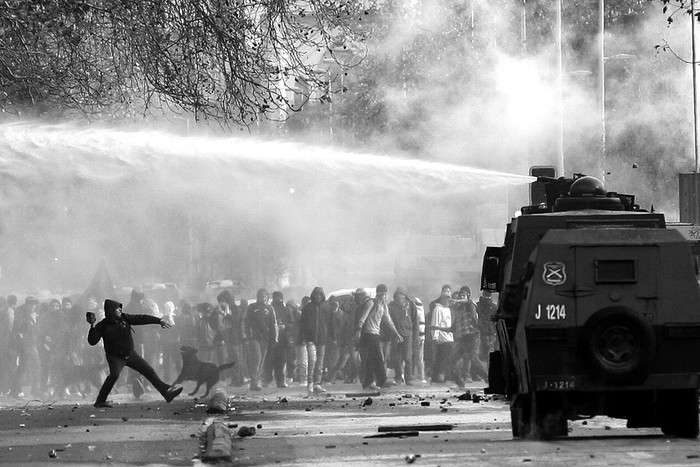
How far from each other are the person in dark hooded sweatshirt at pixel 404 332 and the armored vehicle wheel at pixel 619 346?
480 inches

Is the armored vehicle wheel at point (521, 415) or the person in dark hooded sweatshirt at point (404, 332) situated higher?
the person in dark hooded sweatshirt at point (404, 332)

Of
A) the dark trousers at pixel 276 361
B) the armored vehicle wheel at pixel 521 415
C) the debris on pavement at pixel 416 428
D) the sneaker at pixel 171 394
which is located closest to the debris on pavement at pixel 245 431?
the debris on pavement at pixel 416 428

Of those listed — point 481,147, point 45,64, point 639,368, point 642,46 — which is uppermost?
point 642,46

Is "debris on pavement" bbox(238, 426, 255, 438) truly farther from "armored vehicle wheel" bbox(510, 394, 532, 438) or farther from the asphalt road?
"armored vehicle wheel" bbox(510, 394, 532, 438)

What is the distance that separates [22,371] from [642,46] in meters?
31.1

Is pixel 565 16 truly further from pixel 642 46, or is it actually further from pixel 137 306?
pixel 137 306

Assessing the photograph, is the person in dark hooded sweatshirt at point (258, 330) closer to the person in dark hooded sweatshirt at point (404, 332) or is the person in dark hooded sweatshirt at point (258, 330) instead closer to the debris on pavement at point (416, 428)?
the person in dark hooded sweatshirt at point (404, 332)

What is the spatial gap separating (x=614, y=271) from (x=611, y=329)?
0.52m

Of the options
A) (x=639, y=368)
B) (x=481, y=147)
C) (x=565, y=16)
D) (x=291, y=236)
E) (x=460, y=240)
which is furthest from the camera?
(x=291, y=236)

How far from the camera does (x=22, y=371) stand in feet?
79.5

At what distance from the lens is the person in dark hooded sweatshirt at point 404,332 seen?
24.2 metres

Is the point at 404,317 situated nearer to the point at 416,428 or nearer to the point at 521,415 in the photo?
the point at 416,428

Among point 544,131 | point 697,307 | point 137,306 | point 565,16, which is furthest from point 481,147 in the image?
point 697,307

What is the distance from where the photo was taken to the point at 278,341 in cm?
2412
